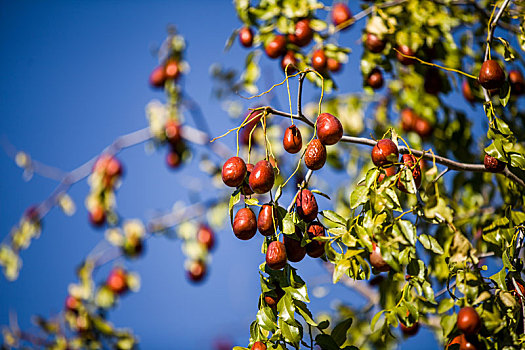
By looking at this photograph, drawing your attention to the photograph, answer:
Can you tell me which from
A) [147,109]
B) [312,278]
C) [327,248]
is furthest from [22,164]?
[327,248]

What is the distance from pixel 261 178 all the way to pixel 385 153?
30 cm

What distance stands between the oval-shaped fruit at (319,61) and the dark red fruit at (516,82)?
2.43 feet

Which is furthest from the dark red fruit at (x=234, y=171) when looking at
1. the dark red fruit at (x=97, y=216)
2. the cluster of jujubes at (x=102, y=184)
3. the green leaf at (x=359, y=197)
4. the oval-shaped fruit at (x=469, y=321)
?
the dark red fruit at (x=97, y=216)

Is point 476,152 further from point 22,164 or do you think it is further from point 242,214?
point 22,164

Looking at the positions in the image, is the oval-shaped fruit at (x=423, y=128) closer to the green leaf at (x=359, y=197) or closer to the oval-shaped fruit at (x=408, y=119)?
the oval-shaped fruit at (x=408, y=119)

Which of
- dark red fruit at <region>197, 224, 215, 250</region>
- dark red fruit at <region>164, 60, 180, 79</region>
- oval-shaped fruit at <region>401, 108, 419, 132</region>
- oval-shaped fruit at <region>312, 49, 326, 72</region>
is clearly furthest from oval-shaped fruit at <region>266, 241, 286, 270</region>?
dark red fruit at <region>164, 60, 180, 79</region>

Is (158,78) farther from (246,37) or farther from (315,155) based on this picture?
(315,155)

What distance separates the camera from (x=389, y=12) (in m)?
2.15

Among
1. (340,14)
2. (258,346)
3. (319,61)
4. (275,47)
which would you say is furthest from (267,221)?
(340,14)

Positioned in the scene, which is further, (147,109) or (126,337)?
(147,109)

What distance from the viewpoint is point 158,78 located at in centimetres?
309

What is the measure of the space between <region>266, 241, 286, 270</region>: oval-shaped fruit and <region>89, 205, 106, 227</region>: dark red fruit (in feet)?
6.36

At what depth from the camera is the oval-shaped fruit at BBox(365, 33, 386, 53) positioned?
1.92 m

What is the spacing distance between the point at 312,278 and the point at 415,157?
1.79 metres
